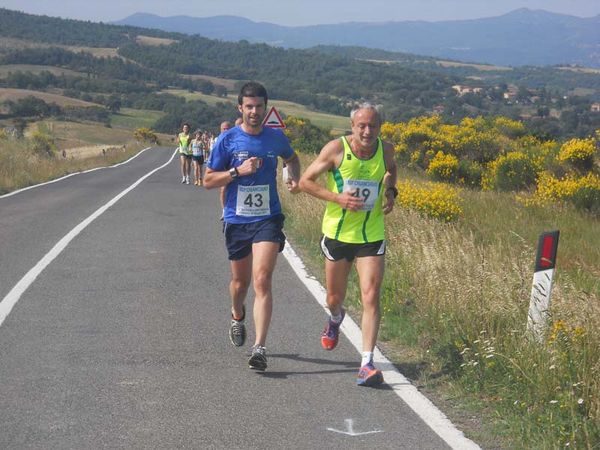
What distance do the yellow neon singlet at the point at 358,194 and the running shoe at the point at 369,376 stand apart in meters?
0.92

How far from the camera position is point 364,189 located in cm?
632

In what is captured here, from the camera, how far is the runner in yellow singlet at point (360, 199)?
6246 mm

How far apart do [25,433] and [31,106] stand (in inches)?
4553

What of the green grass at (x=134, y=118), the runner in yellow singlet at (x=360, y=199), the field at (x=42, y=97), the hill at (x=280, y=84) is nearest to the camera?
the runner in yellow singlet at (x=360, y=199)

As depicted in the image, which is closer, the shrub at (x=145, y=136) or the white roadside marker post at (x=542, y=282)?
the white roadside marker post at (x=542, y=282)

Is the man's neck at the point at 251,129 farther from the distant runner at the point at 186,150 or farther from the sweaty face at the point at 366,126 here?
the distant runner at the point at 186,150

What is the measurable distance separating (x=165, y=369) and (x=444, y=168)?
20466mm

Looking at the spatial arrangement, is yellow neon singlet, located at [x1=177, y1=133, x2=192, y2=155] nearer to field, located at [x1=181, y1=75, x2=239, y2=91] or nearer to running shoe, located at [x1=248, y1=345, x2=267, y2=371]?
running shoe, located at [x1=248, y1=345, x2=267, y2=371]

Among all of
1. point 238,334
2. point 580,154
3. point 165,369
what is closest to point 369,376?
point 238,334

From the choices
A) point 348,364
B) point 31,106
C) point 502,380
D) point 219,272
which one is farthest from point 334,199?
point 31,106

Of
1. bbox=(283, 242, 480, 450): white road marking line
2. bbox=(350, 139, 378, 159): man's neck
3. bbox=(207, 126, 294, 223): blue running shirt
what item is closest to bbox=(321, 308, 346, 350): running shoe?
bbox=(283, 242, 480, 450): white road marking line

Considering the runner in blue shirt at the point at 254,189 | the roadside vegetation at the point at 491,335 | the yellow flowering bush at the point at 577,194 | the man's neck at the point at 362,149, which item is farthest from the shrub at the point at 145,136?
the man's neck at the point at 362,149

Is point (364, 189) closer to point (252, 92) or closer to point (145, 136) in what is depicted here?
point (252, 92)

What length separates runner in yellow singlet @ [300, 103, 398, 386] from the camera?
6.25 metres
